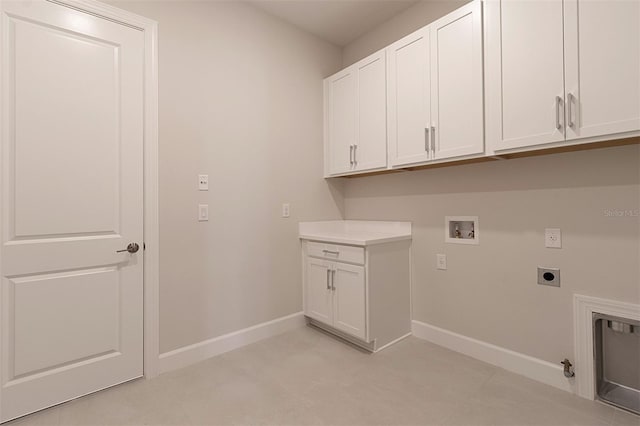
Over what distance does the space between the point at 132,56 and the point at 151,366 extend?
2098mm

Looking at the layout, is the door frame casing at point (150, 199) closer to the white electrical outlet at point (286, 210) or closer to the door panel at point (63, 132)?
the door panel at point (63, 132)

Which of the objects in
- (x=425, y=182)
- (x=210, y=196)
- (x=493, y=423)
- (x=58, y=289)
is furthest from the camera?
(x=425, y=182)

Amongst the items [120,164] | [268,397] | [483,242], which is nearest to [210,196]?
[120,164]

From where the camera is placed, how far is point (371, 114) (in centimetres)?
264

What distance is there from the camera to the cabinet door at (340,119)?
9.30 feet

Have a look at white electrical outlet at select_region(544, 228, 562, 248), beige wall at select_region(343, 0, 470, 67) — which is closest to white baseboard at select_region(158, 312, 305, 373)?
white electrical outlet at select_region(544, 228, 562, 248)

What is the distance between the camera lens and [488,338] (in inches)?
86.9

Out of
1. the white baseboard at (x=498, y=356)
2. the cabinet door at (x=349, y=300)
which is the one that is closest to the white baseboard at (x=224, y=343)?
the cabinet door at (x=349, y=300)

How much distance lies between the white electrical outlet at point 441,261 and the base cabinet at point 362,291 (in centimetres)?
26

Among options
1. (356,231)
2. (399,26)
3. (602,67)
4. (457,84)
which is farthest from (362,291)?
(399,26)

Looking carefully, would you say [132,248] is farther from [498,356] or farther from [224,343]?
[498,356]

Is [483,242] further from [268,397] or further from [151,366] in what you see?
[151,366]

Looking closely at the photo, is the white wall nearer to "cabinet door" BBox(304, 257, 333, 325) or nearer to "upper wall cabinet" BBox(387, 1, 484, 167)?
"upper wall cabinet" BBox(387, 1, 484, 167)

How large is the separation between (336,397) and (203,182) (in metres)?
1.75
